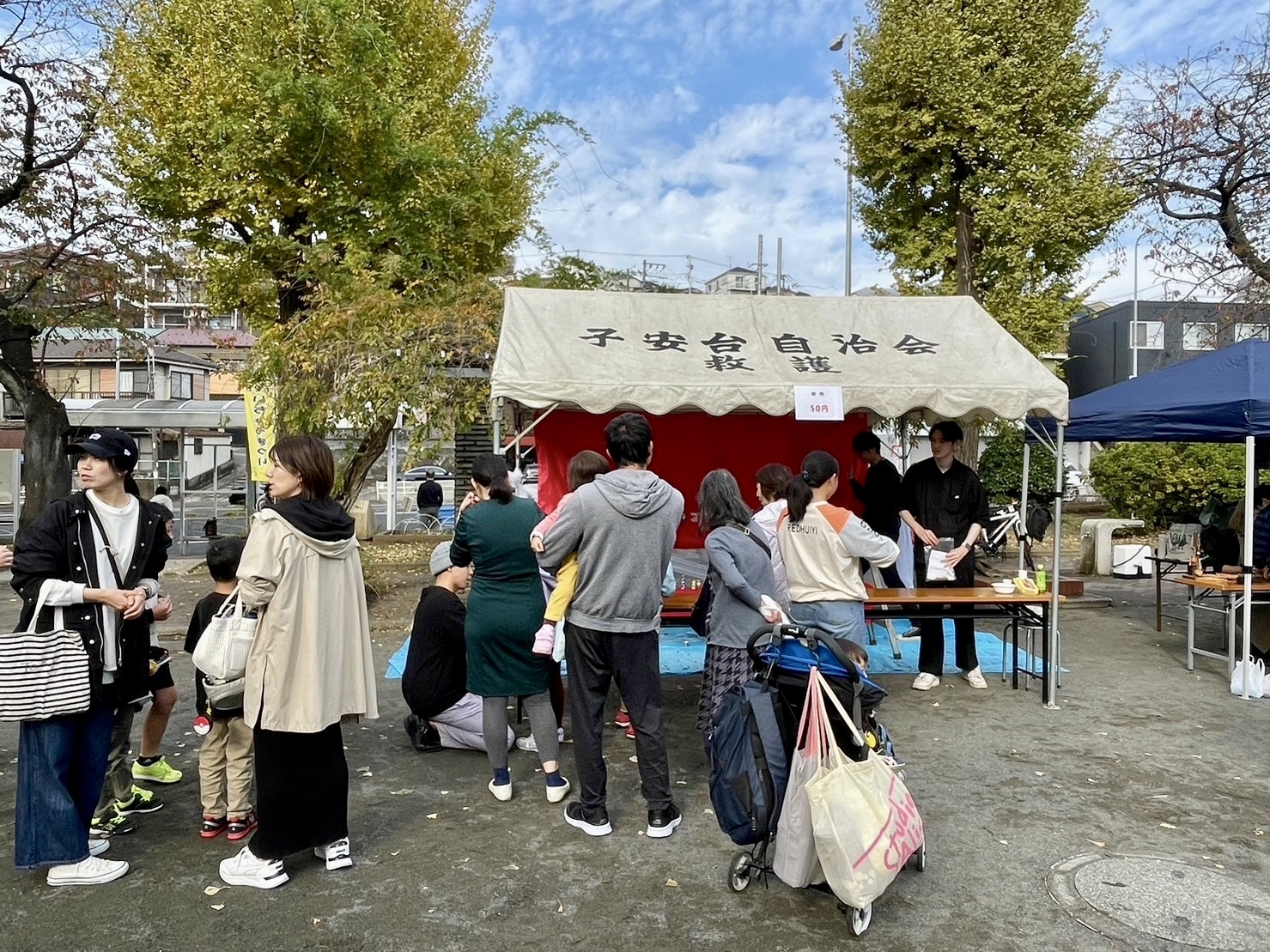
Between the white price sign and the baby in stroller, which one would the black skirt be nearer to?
the baby in stroller

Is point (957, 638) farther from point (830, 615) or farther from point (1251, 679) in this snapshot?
point (830, 615)

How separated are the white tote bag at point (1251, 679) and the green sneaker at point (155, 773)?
22.1 feet

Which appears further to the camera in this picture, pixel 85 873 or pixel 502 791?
pixel 502 791

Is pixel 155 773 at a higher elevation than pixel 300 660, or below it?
below

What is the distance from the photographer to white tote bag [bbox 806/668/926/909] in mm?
3021

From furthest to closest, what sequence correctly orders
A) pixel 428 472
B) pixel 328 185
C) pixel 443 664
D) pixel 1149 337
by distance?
pixel 1149 337
pixel 428 472
pixel 328 185
pixel 443 664

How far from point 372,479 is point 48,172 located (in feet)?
48.4

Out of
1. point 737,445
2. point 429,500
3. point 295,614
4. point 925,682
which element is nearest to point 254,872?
point 295,614

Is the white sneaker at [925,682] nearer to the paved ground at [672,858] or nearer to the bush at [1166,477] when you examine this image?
the paved ground at [672,858]

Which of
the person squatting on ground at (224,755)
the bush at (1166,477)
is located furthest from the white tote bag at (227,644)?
the bush at (1166,477)

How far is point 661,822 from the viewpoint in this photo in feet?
13.1

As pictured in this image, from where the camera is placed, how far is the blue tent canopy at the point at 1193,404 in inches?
252

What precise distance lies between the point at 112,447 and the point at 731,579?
255 centimetres

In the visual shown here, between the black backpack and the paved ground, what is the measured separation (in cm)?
32
